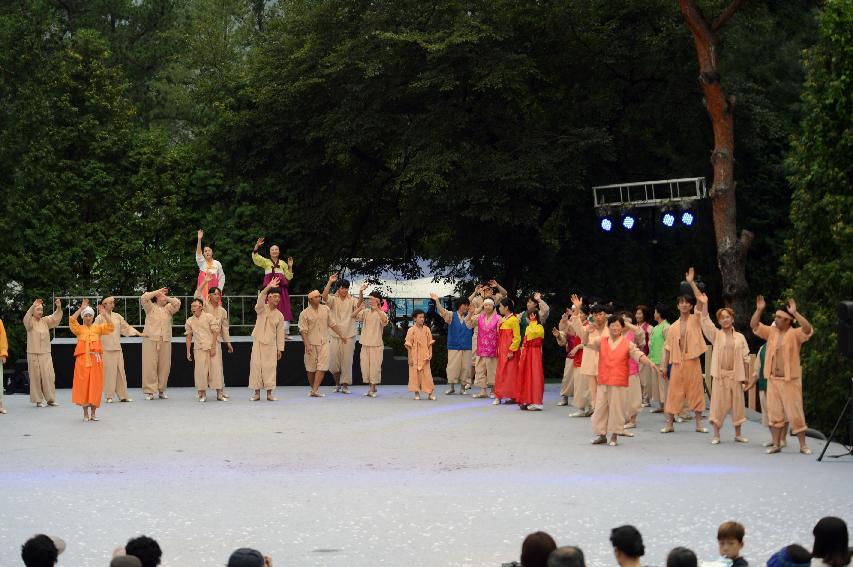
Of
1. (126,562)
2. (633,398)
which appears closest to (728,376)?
(633,398)

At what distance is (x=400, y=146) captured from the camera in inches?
1124

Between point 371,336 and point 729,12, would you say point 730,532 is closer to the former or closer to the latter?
point 371,336

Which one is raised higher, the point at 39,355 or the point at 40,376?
the point at 39,355

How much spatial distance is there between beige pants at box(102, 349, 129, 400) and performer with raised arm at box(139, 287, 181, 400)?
0.51m

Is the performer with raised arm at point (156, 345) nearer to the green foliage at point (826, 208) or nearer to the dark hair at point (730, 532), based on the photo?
the green foliage at point (826, 208)

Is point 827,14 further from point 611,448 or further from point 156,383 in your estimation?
point 156,383

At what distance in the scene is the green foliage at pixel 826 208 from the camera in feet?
65.8

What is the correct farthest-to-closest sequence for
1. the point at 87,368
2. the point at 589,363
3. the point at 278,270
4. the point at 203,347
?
the point at 278,270, the point at 203,347, the point at 87,368, the point at 589,363

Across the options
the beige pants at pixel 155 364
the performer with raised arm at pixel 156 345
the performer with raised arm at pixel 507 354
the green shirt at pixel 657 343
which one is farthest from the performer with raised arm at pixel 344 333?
the green shirt at pixel 657 343

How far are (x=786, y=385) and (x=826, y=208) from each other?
23.6 ft

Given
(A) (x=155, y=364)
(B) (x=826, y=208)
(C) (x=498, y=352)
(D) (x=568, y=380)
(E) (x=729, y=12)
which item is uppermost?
(E) (x=729, y=12)

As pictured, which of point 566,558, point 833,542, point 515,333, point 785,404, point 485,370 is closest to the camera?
point 566,558

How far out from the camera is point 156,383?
70.4ft

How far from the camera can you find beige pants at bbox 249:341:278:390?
20.8 m
